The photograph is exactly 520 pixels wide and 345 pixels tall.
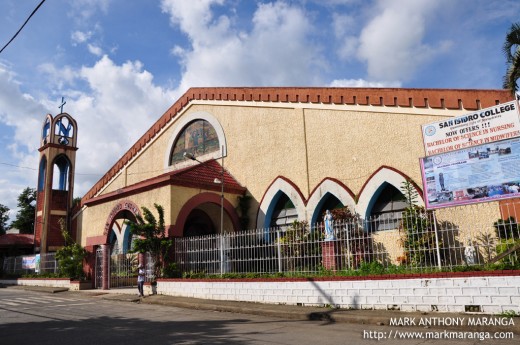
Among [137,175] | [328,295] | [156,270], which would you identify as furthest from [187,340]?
[137,175]

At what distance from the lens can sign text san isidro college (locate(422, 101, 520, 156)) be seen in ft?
29.1

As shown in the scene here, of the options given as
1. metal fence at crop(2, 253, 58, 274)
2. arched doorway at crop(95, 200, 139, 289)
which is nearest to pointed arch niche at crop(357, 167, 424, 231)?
arched doorway at crop(95, 200, 139, 289)

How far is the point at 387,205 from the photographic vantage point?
→ 1397 centimetres

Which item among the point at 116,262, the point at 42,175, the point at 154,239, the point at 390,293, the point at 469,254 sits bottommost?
the point at 390,293

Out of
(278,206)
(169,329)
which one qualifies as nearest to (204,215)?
(278,206)

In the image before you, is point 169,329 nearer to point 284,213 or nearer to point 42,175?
point 284,213

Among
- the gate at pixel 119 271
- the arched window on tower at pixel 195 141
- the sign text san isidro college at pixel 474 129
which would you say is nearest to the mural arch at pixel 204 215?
the gate at pixel 119 271

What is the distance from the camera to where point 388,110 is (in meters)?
13.9

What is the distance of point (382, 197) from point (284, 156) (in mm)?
4274

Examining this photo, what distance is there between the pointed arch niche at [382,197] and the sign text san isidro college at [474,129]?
11.5 ft

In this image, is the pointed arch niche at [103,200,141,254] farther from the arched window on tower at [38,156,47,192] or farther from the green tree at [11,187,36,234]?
the green tree at [11,187,36,234]

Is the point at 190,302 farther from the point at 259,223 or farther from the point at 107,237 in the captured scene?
the point at 107,237

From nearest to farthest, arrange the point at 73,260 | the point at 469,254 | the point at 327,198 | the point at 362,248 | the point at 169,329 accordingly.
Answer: the point at 169,329 → the point at 469,254 → the point at 362,248 → the point at 327,198 → the point at 73,260

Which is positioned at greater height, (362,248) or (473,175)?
(473,175)
